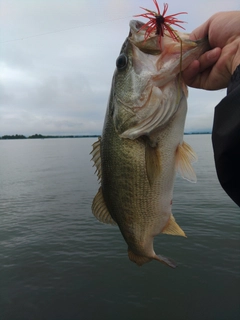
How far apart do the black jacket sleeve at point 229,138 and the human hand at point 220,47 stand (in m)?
0.29

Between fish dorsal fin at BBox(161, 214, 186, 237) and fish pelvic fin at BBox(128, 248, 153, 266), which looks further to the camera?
fish pelvic fin at BBox(128, 248, 153, 266)

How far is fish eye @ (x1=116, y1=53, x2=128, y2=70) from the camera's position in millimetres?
2385

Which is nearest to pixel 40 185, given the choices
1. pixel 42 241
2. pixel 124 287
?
pixel 42 241

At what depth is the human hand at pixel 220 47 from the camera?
230 cm

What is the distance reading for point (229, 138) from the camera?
200 cm

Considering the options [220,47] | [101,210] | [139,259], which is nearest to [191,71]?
[220,47]

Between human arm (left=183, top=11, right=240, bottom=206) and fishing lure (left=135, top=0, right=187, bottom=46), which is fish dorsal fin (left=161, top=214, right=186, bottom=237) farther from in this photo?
fishing lure (left=135, top=0, right=187, bottom=46)

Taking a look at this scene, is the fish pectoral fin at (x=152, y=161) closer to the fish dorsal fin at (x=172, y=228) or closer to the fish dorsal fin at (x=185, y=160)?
the fish dorsal fin at (x=185, y=160)

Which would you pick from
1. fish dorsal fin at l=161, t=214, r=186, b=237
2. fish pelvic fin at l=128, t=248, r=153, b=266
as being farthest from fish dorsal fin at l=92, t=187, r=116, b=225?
fish dorsal fin at l=161, t=214, r=186, b=237

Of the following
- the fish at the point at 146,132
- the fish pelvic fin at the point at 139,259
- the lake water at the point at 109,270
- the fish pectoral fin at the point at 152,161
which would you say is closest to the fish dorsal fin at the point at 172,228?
the fish at the point at 146,132

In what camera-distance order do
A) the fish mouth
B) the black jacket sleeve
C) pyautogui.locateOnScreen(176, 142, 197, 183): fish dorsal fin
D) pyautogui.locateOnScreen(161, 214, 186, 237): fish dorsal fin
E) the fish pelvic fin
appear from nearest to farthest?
the black jacket sleeve, the fish mouth, pyautogui.locateOnScreen(176, 142, 197, 183): fish dorsal fin, pyautogui.locateOnScreen(161, 214, 186, 237): fish dorsal fin, the fish pelvic fin

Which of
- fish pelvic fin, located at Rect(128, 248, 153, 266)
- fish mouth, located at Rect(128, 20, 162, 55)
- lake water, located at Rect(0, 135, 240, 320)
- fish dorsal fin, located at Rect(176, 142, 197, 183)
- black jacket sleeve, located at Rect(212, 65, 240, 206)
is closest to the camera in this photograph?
black jacket sleeve, located at Rect(212, 65, 240, 206)

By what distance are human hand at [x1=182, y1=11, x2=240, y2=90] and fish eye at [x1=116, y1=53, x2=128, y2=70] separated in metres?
0.52

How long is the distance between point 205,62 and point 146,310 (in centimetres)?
703
